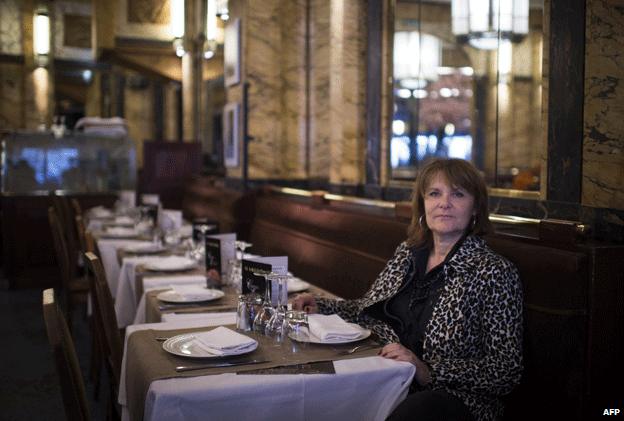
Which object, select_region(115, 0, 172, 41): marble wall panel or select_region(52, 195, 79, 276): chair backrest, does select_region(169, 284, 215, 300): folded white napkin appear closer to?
select_region(52, 195, 79, 276): chair backrest

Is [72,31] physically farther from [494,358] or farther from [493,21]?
[494,358]

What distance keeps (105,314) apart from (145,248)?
6.41ft

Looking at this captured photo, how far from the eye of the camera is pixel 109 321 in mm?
2689

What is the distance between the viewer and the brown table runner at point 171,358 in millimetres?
1908

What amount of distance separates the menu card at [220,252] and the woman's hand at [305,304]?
64 cm

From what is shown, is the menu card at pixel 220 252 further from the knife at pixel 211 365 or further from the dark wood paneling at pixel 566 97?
the dark wood paneling at pixel 566 97

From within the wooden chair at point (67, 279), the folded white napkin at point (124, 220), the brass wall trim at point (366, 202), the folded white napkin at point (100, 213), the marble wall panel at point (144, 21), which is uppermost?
the marble wall panel at point (144, 21)

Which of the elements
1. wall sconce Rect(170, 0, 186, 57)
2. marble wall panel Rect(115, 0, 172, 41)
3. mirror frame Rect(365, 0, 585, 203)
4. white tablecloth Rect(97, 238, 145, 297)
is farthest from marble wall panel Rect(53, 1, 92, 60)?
mirror frame Rect(365, 0, 585, 203)

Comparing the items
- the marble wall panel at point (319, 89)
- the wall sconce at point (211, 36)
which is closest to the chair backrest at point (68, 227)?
the marble wall panel at point (319, 89)

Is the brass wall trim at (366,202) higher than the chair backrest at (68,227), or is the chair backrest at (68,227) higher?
the brass wall trim at (366,202)

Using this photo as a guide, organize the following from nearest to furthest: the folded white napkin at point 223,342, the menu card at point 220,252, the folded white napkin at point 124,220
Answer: the folded white napkin at point 223,342
the menu card at point 220,252
the folded white napkin at point 124,220

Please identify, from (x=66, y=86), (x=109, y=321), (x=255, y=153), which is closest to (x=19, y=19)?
(x=66, y=86)

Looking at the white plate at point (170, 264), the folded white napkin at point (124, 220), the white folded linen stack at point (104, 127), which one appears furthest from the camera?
the white folded linen stack at point (104, 127)

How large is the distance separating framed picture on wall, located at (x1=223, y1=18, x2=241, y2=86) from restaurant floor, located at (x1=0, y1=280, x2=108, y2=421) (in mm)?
3015
